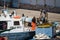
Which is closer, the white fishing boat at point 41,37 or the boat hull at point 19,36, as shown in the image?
the white fishing boat at point 41,37

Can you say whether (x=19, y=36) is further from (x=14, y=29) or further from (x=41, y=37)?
(x=41, y=37)

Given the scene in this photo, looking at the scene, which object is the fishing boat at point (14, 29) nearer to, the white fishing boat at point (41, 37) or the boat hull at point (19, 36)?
the boat hull at point (19, 36)

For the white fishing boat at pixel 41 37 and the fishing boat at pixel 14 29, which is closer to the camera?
the white fishing boat at pixel 41 37

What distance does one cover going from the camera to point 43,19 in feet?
24.7

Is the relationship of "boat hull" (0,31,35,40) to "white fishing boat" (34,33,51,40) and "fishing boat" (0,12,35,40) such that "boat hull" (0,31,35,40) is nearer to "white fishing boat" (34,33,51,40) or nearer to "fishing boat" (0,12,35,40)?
"fishing boat" (0,12,35,40)

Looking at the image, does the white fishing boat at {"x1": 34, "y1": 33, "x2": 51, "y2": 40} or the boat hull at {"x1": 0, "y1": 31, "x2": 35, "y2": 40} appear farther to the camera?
the boat hull at {"x1": 0, "y1": 31, "x2": 35, "y2": 40}

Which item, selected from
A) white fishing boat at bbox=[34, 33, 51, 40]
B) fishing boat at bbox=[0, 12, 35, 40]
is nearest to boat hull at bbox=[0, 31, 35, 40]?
fishing boat at bbox=[0, 12, 35, 40]

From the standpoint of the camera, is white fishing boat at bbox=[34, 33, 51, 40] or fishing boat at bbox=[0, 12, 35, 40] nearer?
white fishing boat at bbox=[34, 33, 51, 40]

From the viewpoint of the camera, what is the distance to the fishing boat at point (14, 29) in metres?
6.62

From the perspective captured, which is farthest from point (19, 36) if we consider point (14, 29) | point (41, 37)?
point (41, 37)

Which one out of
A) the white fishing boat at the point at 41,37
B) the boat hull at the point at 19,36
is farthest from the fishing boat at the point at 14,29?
the white fishing boat at the point at 41,37

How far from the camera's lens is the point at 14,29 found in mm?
6906

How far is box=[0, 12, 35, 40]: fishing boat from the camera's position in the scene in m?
6.62

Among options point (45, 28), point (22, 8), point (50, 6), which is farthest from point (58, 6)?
point (45, 28)
